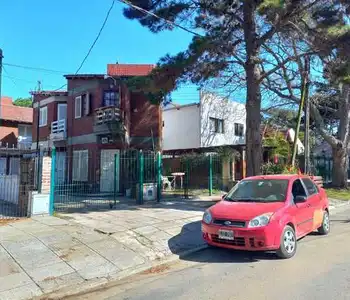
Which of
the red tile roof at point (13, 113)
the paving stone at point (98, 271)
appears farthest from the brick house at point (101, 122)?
the paving stone at point (98, 271)

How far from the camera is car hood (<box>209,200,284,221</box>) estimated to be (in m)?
7.44

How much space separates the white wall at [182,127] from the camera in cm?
2778

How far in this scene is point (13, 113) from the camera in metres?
34.4

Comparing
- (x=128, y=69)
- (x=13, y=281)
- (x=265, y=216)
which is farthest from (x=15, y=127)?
(x=265, y=216)

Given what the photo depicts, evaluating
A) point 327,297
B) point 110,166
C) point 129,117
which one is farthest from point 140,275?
point 129,117

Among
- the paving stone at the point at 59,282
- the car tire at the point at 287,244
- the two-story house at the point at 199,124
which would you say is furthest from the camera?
the two-story house at the point at 199,124

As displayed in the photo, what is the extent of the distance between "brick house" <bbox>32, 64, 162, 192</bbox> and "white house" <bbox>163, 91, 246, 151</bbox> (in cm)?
488

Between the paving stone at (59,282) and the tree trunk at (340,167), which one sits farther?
the tree trunk at (340,167)

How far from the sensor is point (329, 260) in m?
7.16

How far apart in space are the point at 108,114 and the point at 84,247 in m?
13.9

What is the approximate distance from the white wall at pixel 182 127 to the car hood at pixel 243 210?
19.5 m

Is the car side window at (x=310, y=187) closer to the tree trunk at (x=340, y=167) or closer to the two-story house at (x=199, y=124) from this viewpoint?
the tree trunk at (x=340, y=167)

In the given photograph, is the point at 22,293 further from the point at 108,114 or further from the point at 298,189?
the point at 108,114

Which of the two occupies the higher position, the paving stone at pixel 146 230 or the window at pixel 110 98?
the window at pixel 110 98
